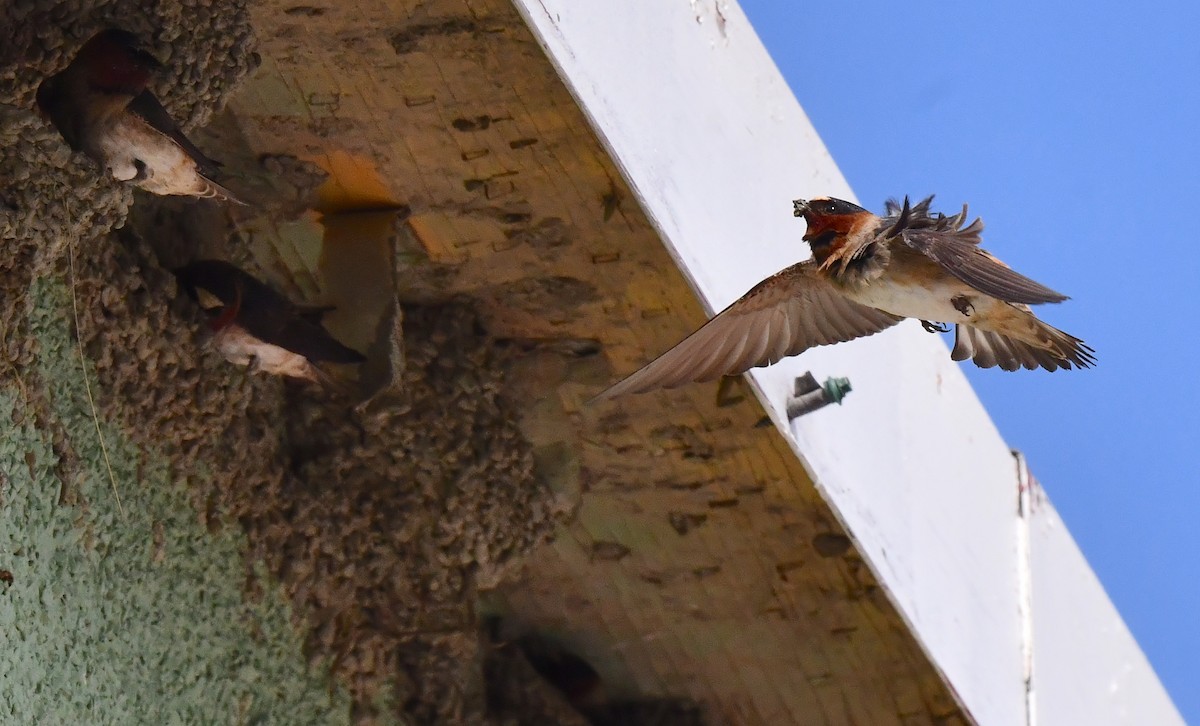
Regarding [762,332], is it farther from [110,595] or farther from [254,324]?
[110,595]

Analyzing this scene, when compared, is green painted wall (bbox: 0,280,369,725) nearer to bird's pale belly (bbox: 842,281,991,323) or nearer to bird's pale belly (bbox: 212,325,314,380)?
bird's pale belly (bbox: 212,325,314,380)

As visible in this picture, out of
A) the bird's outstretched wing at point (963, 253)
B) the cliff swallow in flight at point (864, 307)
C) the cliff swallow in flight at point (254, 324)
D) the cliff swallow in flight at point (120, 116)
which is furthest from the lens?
the cliff swallow in flight at point (254, 324)

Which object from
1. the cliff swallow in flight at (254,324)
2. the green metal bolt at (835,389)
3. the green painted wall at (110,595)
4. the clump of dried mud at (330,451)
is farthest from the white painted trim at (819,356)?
the green painted wall at (110,595)

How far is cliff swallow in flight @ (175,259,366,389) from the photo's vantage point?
14.5ft

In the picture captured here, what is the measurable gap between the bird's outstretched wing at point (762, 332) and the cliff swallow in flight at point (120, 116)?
947 mm

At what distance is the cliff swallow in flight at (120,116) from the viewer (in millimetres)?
3789

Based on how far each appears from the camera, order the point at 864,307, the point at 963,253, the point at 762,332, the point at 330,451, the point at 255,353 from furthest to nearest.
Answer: the point at 330,451
the point at 255,353
the point at 864,307
the point at 762,332
the point at 963,253

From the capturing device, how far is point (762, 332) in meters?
3.95

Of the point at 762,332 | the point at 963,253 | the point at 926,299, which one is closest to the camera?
the point at 963,253

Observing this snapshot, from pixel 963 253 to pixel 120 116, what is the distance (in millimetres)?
1609

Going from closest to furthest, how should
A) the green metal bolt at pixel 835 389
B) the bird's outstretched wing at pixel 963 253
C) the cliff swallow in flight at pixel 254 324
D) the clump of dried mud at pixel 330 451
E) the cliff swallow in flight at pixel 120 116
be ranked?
the bird's outstretched wing at pixel 963 253 → the cliff swallow in flight at pixel 120 116 → the clump of dried mud at pixel 330 451 → the green metal bolt at pixel 835 389 → the cliff swallow in flight at pixel 254 324

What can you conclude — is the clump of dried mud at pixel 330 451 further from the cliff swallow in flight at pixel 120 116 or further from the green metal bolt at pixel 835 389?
the green metal bolt at pixel 835 389

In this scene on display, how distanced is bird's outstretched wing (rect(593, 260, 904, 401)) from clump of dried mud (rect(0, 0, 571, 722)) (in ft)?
3.26

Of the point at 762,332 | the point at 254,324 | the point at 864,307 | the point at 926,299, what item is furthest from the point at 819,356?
the point at 254,324
